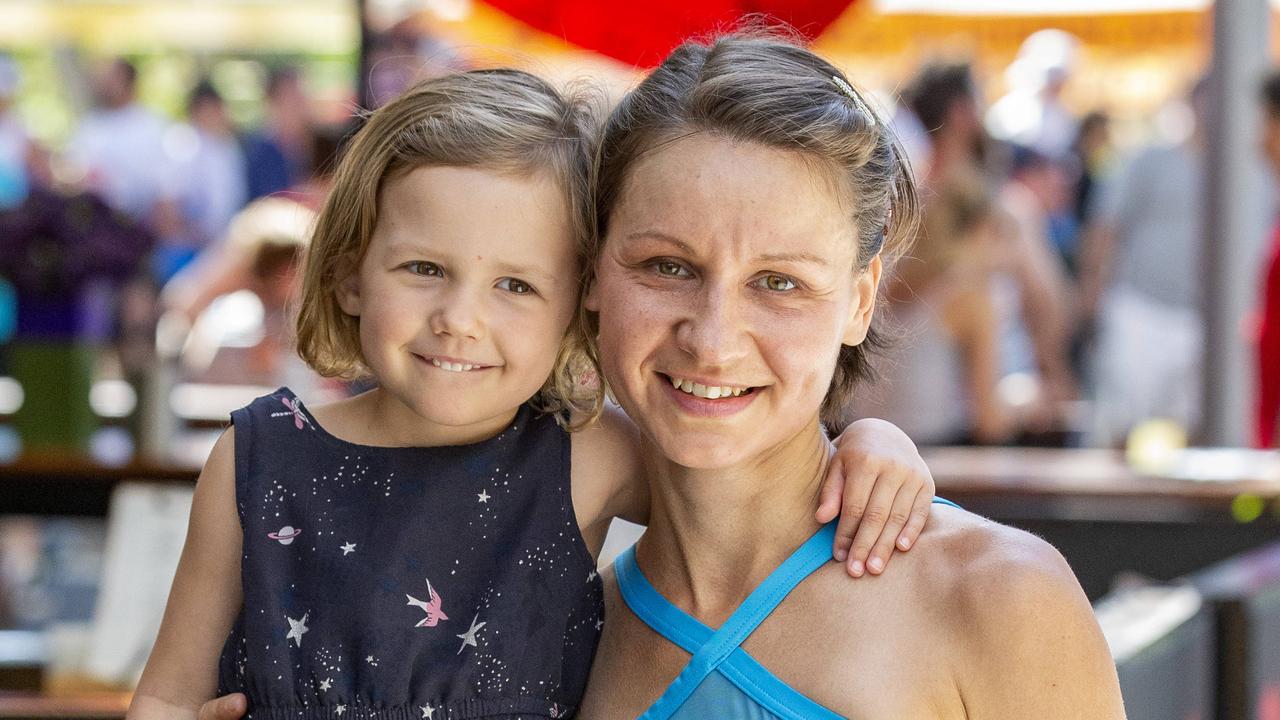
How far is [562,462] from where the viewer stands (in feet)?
5.40

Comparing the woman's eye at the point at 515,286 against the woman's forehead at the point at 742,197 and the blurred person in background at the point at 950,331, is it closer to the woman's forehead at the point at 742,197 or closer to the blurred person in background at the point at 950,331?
the woman's forehead at the point at 742,197

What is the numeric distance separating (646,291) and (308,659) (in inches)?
19.9

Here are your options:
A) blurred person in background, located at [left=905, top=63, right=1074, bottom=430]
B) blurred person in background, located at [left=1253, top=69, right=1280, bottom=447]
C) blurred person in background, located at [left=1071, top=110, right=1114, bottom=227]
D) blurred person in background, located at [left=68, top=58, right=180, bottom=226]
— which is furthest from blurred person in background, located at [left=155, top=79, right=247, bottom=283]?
blurred person in background, located at [left=1253, top=69, right=1280, bottom=447]

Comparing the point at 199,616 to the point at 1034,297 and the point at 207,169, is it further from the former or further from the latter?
the point at 207,169

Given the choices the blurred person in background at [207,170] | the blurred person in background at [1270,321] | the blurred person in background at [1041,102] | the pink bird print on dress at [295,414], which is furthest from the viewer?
the blurred person in background at [1041,102]

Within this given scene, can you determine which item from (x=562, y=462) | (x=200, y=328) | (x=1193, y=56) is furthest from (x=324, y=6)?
(x=562, y=462)

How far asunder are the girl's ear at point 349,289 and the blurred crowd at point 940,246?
0.29 metres

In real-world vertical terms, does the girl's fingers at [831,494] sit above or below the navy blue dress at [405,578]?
above

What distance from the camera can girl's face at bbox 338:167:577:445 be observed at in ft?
5.05

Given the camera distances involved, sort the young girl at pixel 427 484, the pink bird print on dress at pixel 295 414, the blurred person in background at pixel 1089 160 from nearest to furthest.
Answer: the young girl at pixel 427 484
the pink bird print on dress at pixel 295 414
the blurred person in background at pixel 1089 160

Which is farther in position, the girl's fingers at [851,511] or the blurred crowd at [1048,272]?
the blurred crowd at [1048,272]

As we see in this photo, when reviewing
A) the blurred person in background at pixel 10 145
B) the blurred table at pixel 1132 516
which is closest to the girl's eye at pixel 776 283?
the blurred table at pixel 1132 516

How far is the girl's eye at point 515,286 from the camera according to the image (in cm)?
157

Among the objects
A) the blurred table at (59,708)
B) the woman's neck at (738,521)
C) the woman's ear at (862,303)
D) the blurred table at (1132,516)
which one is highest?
the woman's ear at (862,303)
